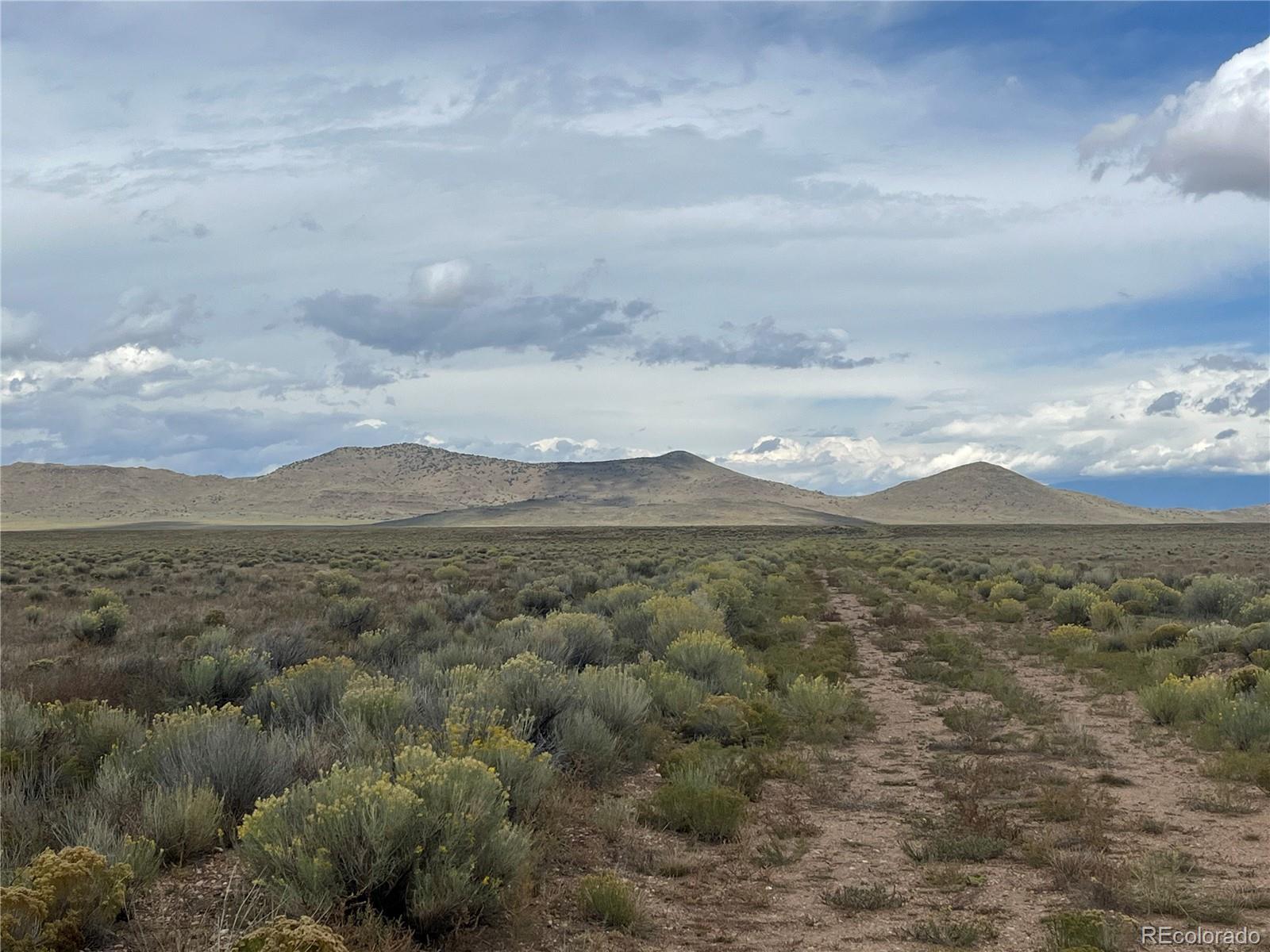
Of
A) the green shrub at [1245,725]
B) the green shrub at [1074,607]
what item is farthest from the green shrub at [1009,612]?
the green shrub at [1245,725]

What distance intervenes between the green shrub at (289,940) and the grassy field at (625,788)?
0.02 meters

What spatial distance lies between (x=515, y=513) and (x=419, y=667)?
169 metres

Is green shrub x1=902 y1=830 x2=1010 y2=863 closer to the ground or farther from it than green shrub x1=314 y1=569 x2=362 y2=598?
farther from it

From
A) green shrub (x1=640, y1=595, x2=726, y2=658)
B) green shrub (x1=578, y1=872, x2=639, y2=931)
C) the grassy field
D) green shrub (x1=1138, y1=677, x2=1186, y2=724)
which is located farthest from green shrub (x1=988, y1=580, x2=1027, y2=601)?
green shrub (x1=578, y1=872, x2=639, y2=931)

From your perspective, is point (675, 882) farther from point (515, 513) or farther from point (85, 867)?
point (515, 513)

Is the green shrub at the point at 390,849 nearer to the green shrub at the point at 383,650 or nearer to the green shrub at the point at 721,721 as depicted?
the green shrub at the point at 721,721

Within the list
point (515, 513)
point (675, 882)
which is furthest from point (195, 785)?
point (515, 513)

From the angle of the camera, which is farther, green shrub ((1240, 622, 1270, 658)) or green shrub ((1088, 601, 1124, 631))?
green shrub ((1088, 601, 1124, 631))

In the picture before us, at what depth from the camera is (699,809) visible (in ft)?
26.0

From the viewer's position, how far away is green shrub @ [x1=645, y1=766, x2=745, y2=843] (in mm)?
7793

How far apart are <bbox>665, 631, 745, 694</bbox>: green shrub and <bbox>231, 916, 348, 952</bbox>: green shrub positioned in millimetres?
9170

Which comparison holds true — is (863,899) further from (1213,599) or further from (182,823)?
(1213,599)

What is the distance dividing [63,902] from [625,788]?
527 centimetres

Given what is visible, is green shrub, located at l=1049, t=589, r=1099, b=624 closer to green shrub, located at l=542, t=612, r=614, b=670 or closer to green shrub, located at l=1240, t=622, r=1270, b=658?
green shrub, located at l=1240, t=622, r=1270, b=658
